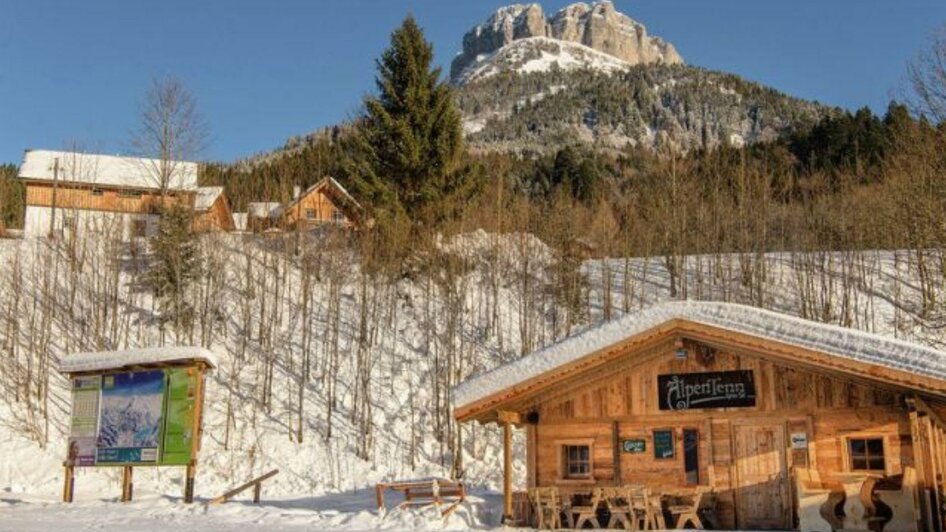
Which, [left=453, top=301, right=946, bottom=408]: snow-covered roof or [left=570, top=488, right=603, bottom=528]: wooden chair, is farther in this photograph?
[left=570, top=488, right=603, bottom=528]: wooden chair

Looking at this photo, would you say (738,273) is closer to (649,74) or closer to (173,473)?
(173,473)

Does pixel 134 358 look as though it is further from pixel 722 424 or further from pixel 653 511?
pixel 722 424

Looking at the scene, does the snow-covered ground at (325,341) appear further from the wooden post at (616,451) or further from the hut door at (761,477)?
the hut door at (761,477)

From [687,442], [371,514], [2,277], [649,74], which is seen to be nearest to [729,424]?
[687,442]

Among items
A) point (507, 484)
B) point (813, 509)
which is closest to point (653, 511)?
point (813, 509)

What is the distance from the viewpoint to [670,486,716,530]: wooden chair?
53.8 ft

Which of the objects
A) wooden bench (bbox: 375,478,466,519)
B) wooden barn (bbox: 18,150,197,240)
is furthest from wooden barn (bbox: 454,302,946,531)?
wooden barn (bbox: 18,150,197,240)

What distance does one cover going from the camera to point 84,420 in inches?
828

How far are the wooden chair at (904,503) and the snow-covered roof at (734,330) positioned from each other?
2158 mm

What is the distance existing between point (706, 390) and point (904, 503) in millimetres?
3941

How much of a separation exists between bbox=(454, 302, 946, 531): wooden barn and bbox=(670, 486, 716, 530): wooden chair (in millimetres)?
32

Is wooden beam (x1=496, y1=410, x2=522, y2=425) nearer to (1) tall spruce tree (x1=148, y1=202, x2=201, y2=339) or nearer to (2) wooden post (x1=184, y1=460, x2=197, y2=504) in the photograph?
(2) wooden post (x1=184, y1=460, x2=197, y2=504)

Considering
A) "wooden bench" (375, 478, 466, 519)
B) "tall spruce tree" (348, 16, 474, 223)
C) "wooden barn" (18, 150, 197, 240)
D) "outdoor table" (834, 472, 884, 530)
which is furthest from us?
"wooden barn" (18, 150, 197, 240)

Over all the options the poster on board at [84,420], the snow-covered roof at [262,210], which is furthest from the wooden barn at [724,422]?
the snow-covered roof at [262,210]
